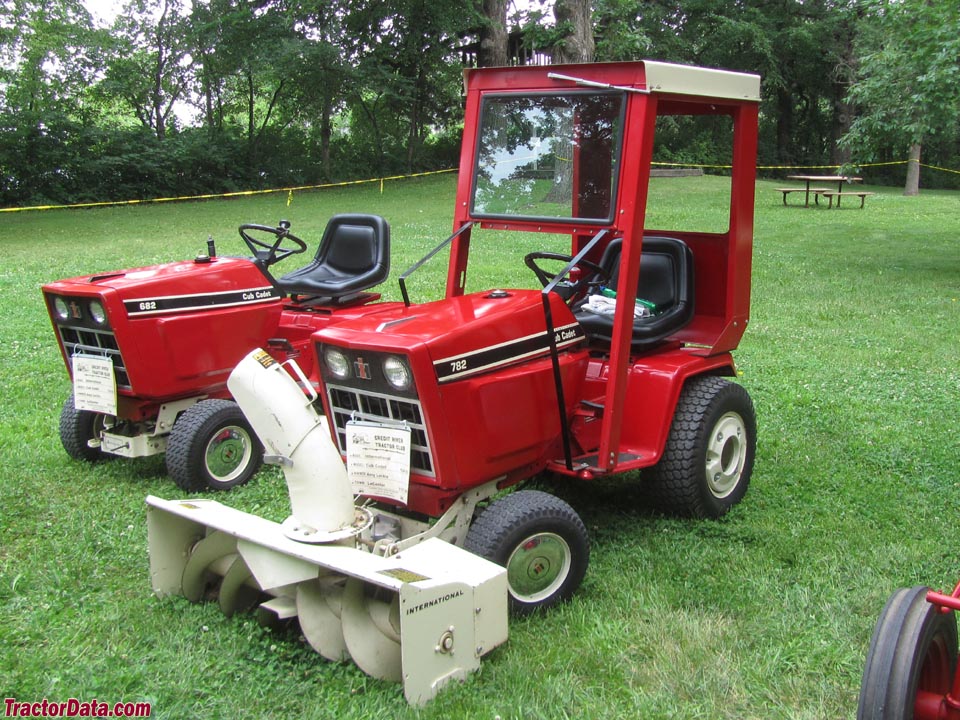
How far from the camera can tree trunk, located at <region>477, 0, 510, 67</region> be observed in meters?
23.4

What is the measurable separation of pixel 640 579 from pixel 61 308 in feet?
10.7

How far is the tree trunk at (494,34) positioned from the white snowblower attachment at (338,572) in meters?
21.0

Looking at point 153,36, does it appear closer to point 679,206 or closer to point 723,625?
point 679,206

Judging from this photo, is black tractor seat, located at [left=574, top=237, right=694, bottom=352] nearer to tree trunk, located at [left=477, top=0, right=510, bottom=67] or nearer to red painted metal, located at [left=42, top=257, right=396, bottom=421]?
red painted metal, located at [left=42, top=257, right=396, bottom=421]

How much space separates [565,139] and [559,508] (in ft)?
5.25

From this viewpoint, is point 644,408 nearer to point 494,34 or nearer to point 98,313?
point 98,313

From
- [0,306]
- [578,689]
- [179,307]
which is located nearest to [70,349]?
[179,307]

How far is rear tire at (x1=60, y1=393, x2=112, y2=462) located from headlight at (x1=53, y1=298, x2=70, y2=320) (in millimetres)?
479

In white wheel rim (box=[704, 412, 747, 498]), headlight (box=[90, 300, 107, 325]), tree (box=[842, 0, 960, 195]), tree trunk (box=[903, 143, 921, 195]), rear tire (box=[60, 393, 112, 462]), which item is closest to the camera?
white wheel rim (box=[704, 412, 747, 498])

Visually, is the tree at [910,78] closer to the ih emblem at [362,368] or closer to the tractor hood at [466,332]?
the tractor hood at [466,332]

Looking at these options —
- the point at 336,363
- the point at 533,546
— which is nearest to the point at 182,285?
the point at 336,363

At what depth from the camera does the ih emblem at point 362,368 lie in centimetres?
335

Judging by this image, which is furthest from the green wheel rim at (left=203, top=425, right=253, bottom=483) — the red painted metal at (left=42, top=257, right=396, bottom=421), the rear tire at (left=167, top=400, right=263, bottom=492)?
the red painted metal at (left=42, top=257, right=396, bottom=421)

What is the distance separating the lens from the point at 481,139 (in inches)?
164
